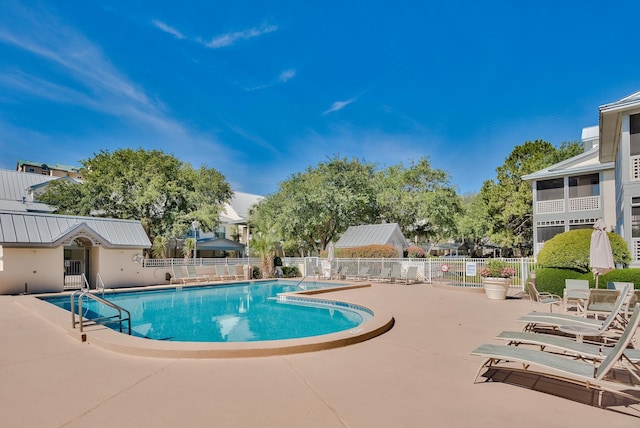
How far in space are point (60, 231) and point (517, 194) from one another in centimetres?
3153

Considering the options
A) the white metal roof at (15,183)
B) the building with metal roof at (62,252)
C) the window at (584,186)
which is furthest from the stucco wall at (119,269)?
the window at (584,186)

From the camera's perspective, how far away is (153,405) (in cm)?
379

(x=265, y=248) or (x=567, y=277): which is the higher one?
(x=265, y=248)

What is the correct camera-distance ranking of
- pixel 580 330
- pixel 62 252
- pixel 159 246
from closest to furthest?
1. pixel 580 330
2. pixel 62 252
3. pixel 159 246

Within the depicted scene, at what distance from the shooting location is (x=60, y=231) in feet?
54.1

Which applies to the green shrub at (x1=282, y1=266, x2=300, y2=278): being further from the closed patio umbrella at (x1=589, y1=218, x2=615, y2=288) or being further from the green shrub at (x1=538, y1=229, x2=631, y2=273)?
the closed patio umbrella at (x1=589, y1=218, x2=615, y2=288)

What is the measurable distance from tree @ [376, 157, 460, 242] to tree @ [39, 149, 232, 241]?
1569cm

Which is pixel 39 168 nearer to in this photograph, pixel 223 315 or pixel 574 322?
pixel 223 315

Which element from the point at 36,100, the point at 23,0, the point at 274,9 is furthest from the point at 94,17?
the point at 36,100

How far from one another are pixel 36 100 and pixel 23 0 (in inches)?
653

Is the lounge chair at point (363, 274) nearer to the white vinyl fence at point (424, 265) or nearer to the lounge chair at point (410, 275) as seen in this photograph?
the white vinyl fence at point (424, 265)

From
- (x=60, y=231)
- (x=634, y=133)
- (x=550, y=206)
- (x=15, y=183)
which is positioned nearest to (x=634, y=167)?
(x=634, y=133)

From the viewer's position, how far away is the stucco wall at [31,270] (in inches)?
584

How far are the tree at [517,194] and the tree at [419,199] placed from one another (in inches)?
137
